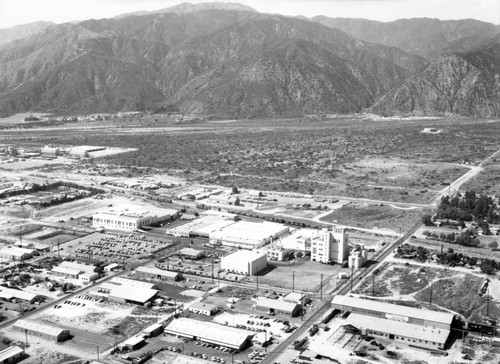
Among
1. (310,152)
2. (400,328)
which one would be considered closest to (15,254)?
(400,328)

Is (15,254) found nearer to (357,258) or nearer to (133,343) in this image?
(133,343)

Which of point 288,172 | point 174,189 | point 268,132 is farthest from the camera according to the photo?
point 268,132

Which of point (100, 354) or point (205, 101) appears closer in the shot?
point (100, 354)

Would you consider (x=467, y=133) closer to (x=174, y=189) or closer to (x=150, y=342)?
(x=174, y=189)

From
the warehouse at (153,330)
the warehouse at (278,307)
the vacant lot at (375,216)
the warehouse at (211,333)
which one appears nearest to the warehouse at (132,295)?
the warehouse at (153,330)

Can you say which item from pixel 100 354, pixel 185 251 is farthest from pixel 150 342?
pixel 185 251

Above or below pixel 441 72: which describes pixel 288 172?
below

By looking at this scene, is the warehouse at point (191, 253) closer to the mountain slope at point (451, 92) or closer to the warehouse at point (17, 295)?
the warehouse at point (17, 295)
